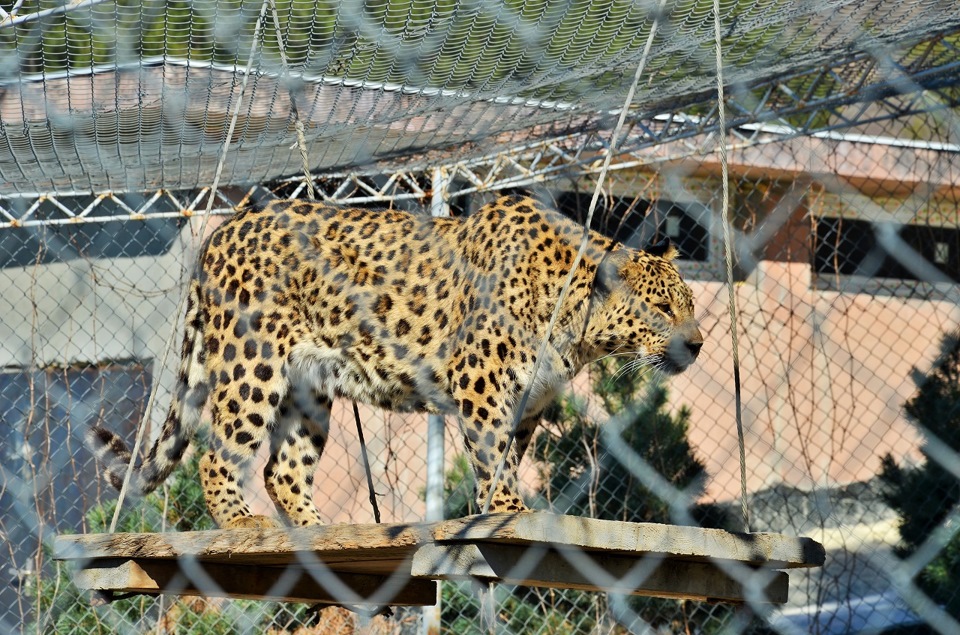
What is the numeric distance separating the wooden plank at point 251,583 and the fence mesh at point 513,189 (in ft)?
0.78

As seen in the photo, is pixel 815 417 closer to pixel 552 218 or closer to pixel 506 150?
pixel 506 150

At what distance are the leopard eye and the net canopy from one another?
81cm

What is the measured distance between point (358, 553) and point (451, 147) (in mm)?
2935

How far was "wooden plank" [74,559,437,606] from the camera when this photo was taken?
8.96ft

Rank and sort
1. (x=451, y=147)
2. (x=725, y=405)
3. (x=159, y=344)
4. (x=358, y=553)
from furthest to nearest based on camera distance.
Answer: (x=725, y=405) → (x=159, y=344) → (x=451, y=147) → (x=358, y=553)

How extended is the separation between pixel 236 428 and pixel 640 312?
1192 mm

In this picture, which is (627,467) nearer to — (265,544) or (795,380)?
(795,380)

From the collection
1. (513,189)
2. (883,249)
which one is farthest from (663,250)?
(883,249)

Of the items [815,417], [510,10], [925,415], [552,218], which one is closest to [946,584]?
[925,415]

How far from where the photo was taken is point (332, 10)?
3.43 m

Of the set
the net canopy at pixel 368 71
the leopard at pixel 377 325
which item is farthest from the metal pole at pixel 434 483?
the leopard at pixel 377 325

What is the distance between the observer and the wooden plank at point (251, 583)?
2.73 meters

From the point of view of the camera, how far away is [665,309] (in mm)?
3455

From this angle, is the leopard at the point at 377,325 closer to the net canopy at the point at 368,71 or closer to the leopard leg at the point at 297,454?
the leopard leg at the point at 297,454
